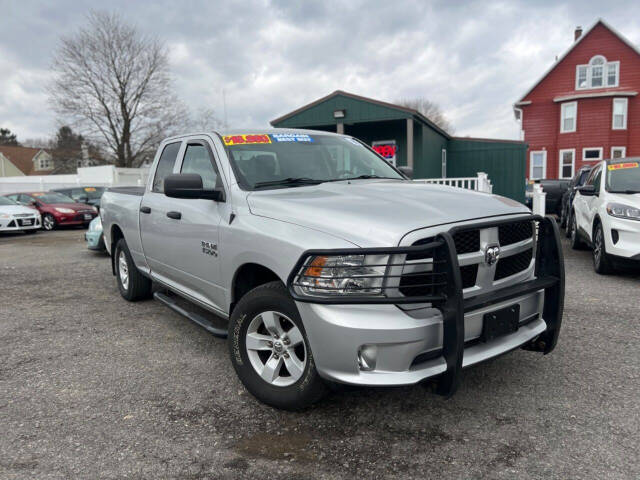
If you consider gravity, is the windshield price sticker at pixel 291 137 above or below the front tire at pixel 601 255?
above

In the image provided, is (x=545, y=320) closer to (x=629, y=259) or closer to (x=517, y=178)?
(x=629, y=259)

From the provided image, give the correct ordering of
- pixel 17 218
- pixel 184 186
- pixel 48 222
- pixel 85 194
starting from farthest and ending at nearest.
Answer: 1. pixel 85 194
2. pixel 48 222
3. pixel 17 218
4. pixel 184 186

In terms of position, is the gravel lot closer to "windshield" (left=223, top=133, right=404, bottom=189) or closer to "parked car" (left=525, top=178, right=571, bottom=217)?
"windshield" (left=223, top=133, right=404, bottom=189)

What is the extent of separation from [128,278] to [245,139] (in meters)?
2.66

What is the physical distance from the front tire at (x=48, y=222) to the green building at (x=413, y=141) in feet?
27.3

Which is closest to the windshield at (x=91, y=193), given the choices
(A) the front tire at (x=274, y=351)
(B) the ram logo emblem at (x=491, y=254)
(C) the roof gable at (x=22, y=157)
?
(A) the front tire at (x=274, y=351)

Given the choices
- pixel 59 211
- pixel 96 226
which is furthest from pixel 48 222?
pixel 96 226

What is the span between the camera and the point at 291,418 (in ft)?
9.65

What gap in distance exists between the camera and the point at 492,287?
9.41ft

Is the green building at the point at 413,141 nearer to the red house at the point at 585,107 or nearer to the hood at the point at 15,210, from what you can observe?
the hood at the point at 15,210

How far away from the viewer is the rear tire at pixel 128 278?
18.1 feet

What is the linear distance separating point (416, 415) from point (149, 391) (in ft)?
6.00

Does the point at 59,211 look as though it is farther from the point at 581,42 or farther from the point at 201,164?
the point at 581,42

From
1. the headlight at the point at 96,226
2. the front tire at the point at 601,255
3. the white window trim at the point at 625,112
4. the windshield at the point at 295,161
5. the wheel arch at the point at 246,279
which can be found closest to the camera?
the wheel arch at the point at 246,279
